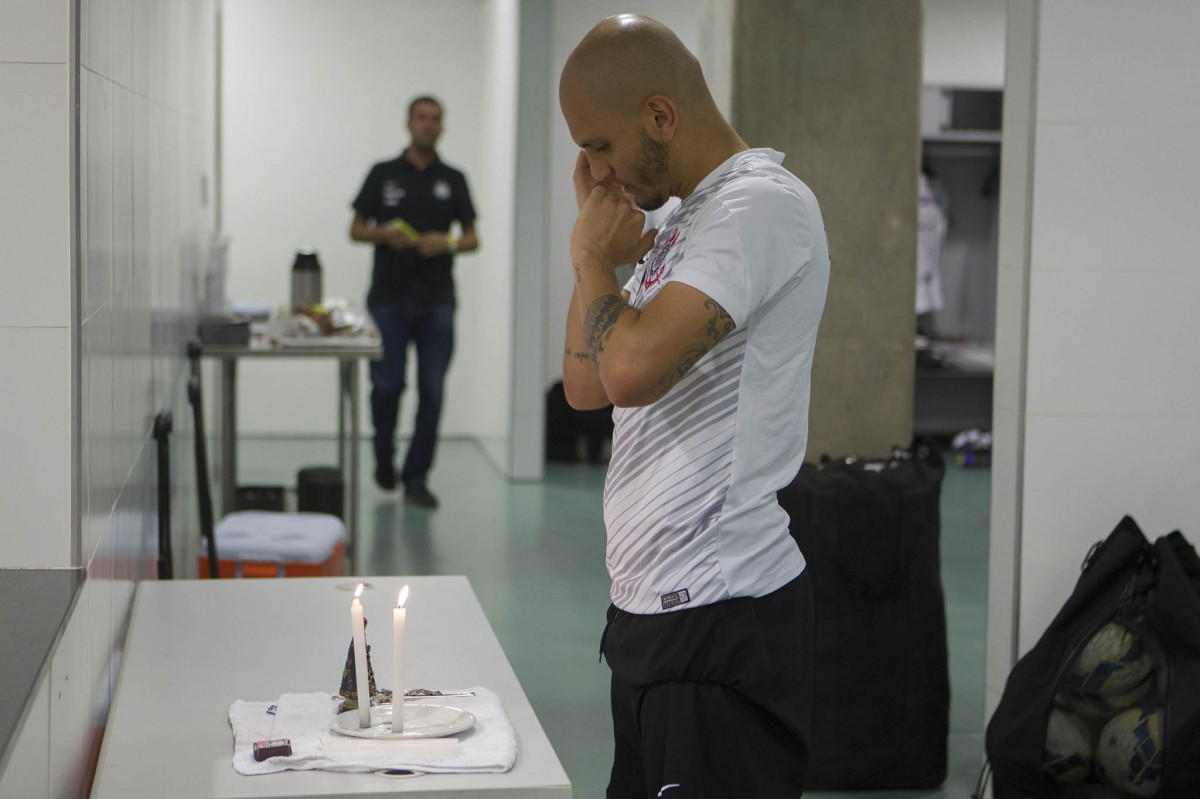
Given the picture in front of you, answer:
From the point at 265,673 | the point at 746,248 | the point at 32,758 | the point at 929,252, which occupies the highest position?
the point at 929,252

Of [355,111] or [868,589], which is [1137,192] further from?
[355,111]

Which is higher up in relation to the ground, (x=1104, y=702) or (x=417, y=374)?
(x=417, y=374)

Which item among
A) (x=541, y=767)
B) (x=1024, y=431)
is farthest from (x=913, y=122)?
(x=541, y=767)

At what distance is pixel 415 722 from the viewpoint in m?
1.57

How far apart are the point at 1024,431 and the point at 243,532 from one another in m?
2.16

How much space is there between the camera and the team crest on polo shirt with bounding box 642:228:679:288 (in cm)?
158

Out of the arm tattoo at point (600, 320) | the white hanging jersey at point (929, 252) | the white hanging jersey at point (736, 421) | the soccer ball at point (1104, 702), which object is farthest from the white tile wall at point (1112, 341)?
the white hanging jersey at point (929, 252)

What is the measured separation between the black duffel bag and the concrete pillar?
15.6 inches

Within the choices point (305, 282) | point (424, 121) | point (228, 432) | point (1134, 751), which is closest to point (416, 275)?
point (424, 121)

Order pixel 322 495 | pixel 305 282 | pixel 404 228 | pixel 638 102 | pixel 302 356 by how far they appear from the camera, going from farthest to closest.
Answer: pixel 404 228
pixel 305 282
pixel 322 495
pixel 302 356
pixel 638 102

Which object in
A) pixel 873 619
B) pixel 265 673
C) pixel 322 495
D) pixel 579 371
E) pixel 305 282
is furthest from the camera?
pixel 305 282

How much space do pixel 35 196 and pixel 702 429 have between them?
84 cm

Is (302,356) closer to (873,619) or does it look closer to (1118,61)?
(873,619)

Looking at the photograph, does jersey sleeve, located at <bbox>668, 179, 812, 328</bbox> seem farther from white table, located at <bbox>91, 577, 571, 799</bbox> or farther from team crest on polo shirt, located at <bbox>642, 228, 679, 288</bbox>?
white table, located at <bbox>91, 577, 571, 799</bbox>
